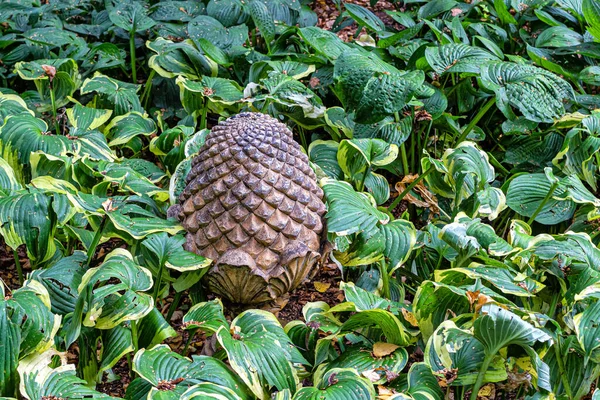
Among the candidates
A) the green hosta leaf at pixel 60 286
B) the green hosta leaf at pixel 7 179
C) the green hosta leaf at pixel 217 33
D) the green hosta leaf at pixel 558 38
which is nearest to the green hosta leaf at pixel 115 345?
the green hosta leaf at pixel 60 286

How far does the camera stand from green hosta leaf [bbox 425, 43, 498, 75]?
2881mm

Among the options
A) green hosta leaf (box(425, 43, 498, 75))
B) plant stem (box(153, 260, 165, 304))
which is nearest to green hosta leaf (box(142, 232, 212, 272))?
plant stem (box(153, 260, 165, 304))

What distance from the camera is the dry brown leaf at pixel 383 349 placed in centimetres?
212

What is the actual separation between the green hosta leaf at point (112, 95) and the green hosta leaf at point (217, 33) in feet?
1.39

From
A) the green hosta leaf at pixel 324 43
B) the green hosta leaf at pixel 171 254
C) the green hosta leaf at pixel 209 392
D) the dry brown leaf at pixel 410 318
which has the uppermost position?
the green hosta leaf at pixel 324 43

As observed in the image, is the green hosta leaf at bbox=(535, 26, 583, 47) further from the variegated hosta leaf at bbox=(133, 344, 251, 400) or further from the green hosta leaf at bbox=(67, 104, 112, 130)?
the variegated hosta leaf at bbox=(133, 344, 251, 400)

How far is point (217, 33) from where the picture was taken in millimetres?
3422

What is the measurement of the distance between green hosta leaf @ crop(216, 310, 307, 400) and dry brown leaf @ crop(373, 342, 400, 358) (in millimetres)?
199

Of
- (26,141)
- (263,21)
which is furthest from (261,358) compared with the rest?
(263,21)

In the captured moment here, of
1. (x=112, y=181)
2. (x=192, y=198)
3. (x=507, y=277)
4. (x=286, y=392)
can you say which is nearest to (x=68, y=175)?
(x=112, y=181)

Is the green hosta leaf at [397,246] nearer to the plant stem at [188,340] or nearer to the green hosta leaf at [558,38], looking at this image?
the plant stem at [188,340]

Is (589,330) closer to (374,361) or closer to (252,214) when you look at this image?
(374,361)

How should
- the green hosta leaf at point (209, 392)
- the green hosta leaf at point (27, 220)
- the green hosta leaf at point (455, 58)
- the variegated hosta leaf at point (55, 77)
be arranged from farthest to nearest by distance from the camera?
the variegated hosta leaf at point (55, 77)
the green hosta leaf at point (455, 58)
the green hosta leaf at point (27, 220)
the green hosta leaf at point (209, 392)

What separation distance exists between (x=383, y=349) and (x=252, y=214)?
0.53 meters
